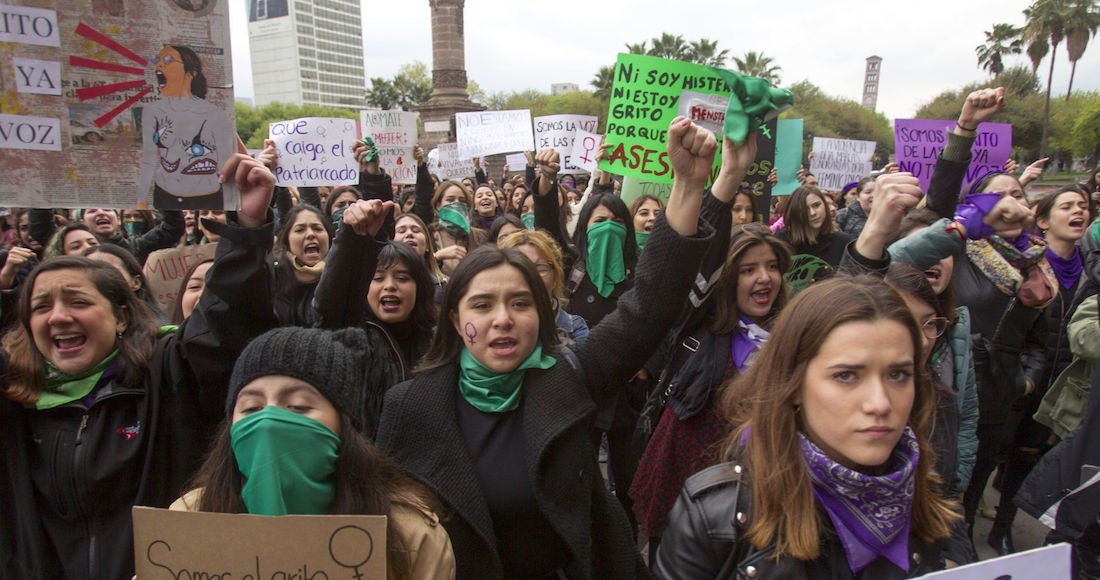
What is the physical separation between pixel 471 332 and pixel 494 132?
7558 mm

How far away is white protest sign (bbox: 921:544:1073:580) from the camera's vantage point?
4.50ft

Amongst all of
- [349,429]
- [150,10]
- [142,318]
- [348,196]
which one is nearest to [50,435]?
[142,318]

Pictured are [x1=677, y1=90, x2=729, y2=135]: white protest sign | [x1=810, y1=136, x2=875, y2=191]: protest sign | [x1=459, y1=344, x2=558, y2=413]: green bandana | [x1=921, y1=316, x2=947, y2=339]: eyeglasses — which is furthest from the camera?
[x1=810, y1=136, x2=875, y2=191]: protest sign

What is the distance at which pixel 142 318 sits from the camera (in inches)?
93.5

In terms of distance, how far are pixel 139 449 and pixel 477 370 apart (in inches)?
45.6

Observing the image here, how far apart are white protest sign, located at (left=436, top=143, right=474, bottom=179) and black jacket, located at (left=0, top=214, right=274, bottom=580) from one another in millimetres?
7635

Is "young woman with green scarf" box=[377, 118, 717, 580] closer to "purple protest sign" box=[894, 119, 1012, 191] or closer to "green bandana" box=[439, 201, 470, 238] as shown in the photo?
"green bandana" box=[439, 201, 470, 238]

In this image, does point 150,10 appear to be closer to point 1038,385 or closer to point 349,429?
point 349,429

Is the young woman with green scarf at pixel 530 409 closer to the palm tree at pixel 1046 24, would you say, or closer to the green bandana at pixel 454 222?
the green bandana at pixel 454 222

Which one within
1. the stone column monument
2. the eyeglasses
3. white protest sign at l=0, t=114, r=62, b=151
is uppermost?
the stone column monument

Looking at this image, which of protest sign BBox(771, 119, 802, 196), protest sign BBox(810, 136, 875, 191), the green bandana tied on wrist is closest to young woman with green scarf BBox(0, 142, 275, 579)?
the green bandana tied on wrist

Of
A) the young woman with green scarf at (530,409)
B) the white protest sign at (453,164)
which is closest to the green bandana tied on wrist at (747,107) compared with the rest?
the young woman with green scarf at (530,409)

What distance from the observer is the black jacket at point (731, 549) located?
1.47 meters

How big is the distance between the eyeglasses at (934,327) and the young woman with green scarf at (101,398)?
7.87 ft
